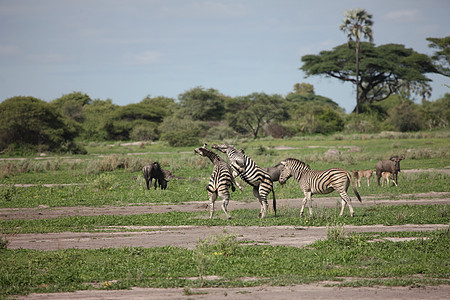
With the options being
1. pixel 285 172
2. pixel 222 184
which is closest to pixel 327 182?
pixel 285 172

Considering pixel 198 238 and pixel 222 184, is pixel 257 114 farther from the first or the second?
pixel 198 238

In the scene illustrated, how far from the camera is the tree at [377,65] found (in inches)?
2803

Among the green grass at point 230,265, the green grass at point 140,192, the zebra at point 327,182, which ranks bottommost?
the green grass at point 230,265

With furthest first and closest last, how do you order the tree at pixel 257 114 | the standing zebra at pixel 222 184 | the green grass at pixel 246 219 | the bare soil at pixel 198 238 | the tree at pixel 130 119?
the tree at pixel 130 119 → the tree at pixel 257 114 → the standing zebra at pixel 222 184 → the green grass at pixel 246 219 → the bare soil at pixel 198 238

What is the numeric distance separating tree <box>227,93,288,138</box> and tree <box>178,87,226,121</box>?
5.46m

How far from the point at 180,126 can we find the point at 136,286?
189ft

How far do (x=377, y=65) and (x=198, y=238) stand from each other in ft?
220

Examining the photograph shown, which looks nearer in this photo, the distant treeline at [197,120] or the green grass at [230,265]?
the green grass at [230,265]

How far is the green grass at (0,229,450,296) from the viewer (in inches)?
343

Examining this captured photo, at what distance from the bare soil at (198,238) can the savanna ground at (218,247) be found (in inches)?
1.2

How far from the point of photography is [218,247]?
10.7 m

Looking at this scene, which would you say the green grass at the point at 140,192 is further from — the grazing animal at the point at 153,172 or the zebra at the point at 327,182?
the zebra at the point at 327,182

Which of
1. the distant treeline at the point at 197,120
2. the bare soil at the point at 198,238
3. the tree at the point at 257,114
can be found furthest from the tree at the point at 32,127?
the bare soil at the point at 198,238

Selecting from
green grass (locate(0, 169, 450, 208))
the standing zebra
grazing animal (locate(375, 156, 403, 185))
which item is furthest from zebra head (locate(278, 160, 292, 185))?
grazing animal (locate(375, 156, 403, 185))
